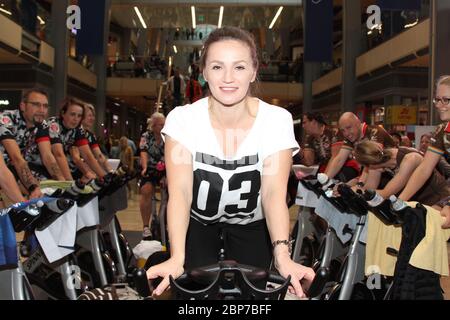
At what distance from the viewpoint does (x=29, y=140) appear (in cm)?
494

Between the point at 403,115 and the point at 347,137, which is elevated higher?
the point at 403,115

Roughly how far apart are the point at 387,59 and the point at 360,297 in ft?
44.4

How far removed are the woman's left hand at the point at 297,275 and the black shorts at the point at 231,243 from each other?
0.64m

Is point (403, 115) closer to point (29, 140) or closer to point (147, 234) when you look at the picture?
point (147, 234)

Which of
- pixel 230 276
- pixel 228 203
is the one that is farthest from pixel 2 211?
pixel 230 276

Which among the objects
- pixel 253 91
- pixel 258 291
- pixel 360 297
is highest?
pixel 253 91

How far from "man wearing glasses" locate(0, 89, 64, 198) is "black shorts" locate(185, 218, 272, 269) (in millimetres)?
1752

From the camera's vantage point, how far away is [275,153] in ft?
6.84

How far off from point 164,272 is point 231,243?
0.86 meters

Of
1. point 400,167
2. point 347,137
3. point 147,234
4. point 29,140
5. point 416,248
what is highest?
point 347,137

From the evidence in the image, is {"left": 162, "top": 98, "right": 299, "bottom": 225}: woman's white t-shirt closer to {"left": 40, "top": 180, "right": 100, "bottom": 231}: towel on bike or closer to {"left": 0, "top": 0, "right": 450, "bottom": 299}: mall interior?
{"left": 0, "top": 0, "right": 450, "bottom": 299}: mall interior

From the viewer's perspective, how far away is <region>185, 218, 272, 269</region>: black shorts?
2.46 metres

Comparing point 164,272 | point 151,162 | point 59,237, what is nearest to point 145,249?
point 59,237
